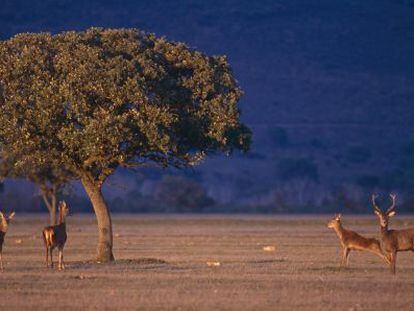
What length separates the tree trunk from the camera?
136ft

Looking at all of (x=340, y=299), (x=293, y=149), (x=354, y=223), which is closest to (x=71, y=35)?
(x=340, y=299)

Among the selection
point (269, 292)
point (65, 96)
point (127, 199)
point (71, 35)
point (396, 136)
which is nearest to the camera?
point (269, 292)

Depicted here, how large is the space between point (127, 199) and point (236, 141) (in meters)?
105

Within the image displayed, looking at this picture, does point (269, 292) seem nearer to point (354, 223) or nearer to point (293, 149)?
point (354, 223)

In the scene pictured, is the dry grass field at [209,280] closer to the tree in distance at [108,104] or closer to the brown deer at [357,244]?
the brown deer at [357,244]

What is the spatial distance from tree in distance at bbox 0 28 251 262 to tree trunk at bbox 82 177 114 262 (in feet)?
0.11

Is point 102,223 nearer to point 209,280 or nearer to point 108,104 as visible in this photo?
point 108,104

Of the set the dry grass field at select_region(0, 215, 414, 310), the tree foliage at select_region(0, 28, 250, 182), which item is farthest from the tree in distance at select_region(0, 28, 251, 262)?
the dry grass field at select_region(0, 215, 414, 310)

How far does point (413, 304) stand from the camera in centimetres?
2784

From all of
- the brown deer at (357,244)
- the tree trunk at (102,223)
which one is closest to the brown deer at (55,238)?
the tree trunk at (102,223)

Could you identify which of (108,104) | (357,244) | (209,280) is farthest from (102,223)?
(209,280)

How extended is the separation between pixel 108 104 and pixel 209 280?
27.6ft

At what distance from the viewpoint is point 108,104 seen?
39.3 meters

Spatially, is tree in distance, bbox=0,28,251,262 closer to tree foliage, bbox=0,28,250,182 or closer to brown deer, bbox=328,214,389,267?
tree foliage, bbox=0,28,250,182
